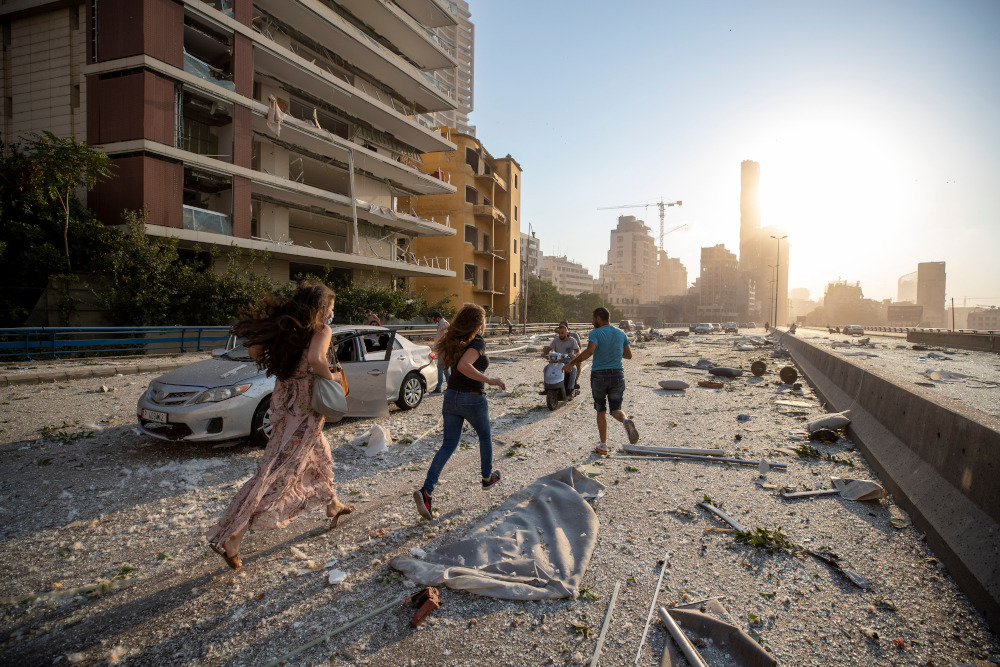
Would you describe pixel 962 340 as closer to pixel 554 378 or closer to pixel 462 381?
pixel 554 378

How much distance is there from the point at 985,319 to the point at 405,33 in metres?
237

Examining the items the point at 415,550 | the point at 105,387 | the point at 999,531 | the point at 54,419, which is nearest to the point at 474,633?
the point at 415,550

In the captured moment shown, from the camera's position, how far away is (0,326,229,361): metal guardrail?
504 inches

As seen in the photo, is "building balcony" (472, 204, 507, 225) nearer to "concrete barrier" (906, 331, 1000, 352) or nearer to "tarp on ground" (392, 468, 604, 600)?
"concrete barrier" (906, 331, 1000, 352)

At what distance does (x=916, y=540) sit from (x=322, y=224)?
1241 inches

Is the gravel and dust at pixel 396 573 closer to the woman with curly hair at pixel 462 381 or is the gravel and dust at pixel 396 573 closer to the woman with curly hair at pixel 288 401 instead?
the woman with curly hair at pixel 288 401

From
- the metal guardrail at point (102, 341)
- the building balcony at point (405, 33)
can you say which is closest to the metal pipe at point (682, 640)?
the metal guardrail at point (102, 341)

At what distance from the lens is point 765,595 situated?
297 cm

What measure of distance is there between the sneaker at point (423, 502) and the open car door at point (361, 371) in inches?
94.9

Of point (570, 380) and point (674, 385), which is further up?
point (570, 380)

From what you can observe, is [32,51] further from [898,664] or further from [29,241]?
[898,664]

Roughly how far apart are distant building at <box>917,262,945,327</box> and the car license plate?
212 m

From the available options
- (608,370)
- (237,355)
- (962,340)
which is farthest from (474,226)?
(608,370)

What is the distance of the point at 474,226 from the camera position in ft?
148
